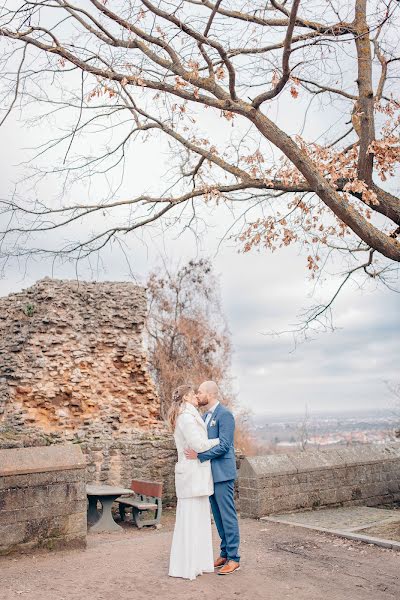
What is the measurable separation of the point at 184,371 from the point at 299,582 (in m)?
23.2

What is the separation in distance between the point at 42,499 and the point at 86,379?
333 inches

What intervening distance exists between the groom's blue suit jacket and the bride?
Answer: 64 mm

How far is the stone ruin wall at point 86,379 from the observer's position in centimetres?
1475

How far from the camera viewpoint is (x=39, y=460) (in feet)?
24.9

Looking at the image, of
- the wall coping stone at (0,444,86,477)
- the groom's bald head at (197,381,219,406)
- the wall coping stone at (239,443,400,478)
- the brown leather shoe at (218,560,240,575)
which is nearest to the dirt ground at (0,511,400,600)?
the brown leather shoe at (218,560,240,575)

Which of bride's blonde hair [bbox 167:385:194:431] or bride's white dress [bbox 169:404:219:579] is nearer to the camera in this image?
bride's white dress [bbox 169:404:219:579]

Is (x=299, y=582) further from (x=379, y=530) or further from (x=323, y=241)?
(x=323, y=241)

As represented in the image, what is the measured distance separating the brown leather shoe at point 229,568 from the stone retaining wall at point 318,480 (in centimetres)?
304

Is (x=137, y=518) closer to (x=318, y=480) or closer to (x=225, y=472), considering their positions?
(x=318, y=480)

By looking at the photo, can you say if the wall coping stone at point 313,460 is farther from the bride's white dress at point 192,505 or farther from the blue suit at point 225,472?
the bride's white dress at point 192,505

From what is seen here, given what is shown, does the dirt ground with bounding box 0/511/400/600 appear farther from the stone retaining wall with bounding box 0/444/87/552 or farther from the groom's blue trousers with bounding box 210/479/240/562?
the groom's blue trousers with bounding box 210/479/240/562

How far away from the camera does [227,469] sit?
6352 millimetres

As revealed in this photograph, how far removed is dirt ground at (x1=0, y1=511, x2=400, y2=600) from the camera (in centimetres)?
589

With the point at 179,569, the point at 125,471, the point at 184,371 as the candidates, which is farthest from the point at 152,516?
the point at 184,371
